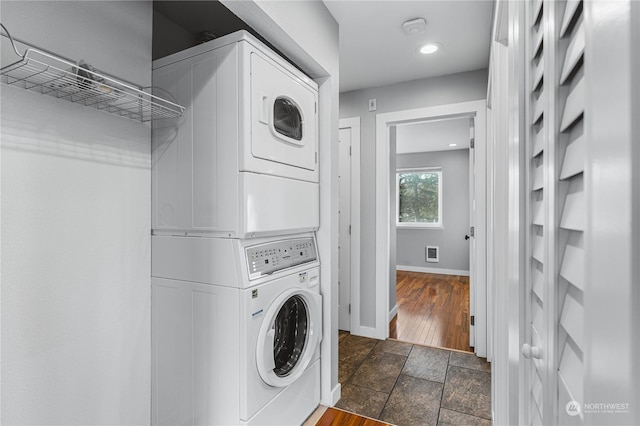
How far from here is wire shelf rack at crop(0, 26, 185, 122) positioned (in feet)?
3.48

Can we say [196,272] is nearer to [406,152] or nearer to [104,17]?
[104,17]

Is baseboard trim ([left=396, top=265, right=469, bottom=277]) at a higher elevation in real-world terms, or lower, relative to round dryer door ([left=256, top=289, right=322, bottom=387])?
lower

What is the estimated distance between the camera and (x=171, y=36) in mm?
1984

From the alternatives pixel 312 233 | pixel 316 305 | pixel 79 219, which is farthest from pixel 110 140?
pixel 316 305

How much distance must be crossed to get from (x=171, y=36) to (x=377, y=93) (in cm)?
191

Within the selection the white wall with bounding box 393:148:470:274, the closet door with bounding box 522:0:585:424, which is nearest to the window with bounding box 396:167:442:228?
the white wall with bounding box 393:148:470:274

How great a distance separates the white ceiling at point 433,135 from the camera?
442 centimetres

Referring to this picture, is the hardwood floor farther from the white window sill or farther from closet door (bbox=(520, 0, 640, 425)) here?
closet door (bbox=(520, 0, 640, 425))

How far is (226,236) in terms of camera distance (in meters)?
1.44

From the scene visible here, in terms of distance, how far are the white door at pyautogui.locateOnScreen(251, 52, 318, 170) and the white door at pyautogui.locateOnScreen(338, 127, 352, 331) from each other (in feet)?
4.46

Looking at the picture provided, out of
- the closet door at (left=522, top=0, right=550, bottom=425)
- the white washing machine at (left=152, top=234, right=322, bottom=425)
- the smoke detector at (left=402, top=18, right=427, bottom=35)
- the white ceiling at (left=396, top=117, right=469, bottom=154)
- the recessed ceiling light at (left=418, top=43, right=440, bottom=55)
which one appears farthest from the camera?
the white ceiling at (left=396, top=117, right=469, bottom=154)

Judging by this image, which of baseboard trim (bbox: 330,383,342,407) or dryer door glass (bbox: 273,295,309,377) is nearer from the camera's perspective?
dryer door glass (bbox: 273,295,309,377)

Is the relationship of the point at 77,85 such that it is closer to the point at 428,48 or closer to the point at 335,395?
the point at 335,395

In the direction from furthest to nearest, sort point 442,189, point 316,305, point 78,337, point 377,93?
point 442,189, point 377,93, point 316,305, point 78,337
